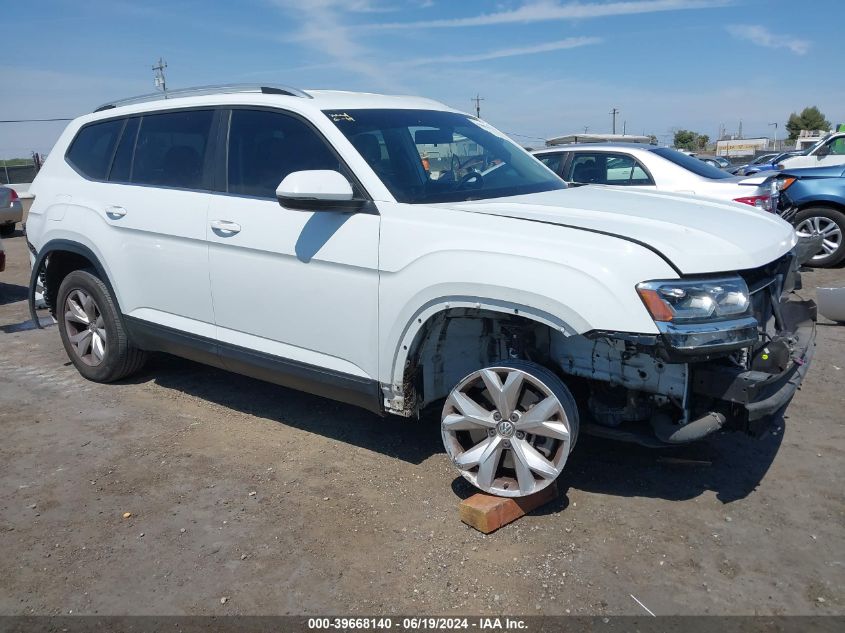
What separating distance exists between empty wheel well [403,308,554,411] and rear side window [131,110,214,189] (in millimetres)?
1752

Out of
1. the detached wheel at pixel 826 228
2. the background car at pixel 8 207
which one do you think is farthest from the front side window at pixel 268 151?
the background car at pixel 8 207

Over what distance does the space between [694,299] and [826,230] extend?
7.95m

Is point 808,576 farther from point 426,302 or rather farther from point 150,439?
point 150,439

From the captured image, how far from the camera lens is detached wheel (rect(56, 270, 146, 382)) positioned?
512cm

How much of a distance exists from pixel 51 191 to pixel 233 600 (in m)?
3.71

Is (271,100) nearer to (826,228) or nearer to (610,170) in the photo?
(610,170)

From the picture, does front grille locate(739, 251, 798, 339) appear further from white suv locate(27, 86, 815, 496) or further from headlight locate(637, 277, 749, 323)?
headlight locate(637, 277, 749, 323)

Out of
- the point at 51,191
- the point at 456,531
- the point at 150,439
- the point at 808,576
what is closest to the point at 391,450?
the point at 456,531

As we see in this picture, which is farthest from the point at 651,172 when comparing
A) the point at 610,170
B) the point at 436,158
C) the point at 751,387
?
the point at 751,387

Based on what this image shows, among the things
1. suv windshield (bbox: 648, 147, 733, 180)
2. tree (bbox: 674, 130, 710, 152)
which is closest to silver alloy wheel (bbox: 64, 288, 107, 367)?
suv windshield (bbox: 648, 147, 733, 180)

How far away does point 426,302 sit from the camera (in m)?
3.42

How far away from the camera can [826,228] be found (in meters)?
9.73

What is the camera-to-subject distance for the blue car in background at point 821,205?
962cm

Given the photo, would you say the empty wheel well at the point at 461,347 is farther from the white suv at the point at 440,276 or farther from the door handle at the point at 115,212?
the door handle at the point at 115,212
